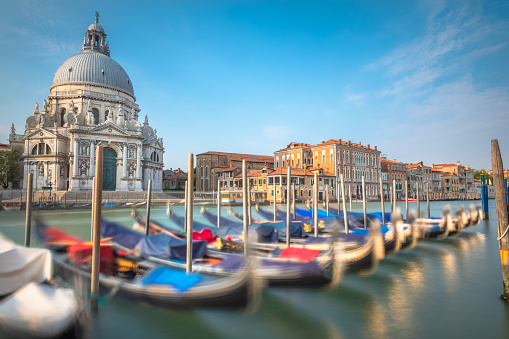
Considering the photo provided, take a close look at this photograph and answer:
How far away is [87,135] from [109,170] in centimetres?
308

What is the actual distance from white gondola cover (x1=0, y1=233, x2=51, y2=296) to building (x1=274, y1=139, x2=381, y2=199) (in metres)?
26.7

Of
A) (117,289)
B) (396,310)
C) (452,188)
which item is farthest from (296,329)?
(452,188)

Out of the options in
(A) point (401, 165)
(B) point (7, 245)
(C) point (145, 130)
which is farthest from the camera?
(A) point (401, 165)

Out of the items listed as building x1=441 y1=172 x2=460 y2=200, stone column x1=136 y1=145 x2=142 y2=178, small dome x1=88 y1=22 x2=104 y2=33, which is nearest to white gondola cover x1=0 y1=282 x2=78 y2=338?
stone column x1=136 y1=145 x2=142 y2=178

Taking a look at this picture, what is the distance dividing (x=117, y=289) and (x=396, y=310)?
341 centimetres

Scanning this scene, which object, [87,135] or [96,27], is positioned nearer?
[87,135]

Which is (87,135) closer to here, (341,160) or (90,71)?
(90,71)

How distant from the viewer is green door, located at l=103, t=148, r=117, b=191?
26781 mm

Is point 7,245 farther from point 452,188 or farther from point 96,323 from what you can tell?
point 452,188

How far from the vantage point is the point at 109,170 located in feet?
88.3

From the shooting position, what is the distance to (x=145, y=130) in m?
32.6

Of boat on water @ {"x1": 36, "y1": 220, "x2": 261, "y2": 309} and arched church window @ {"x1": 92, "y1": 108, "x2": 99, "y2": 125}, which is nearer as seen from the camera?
boat on water @ {"x1": 36, "y1": 220, "x2": 261, "y2": 309}

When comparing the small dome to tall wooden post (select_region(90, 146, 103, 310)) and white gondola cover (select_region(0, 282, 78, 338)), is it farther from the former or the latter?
white gondola cover (select_region(0, 282, 78, 338))

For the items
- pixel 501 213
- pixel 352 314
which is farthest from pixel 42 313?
pixel 501 213
